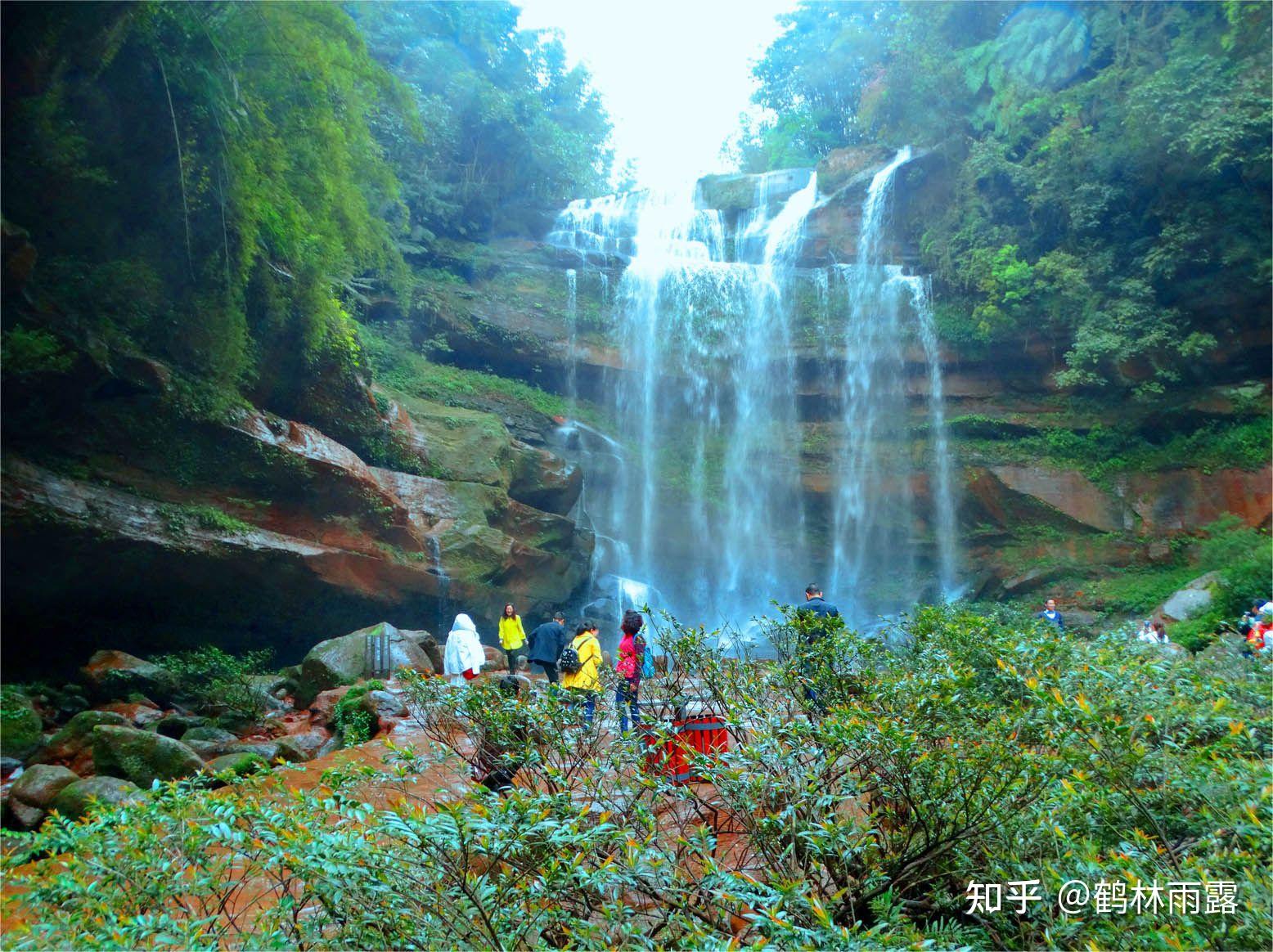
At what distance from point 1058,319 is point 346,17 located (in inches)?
600

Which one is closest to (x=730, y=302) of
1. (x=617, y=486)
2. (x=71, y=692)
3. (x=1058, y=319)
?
(x=617, y=486)

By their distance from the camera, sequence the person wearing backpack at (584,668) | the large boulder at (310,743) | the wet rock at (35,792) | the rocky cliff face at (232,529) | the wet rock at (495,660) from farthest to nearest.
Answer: the wet rock at (495,660), the rocky cliff face at (232,529), the large boulder at (310,743), the wet rock at (35,792), the person wearing backpack at (584,668)

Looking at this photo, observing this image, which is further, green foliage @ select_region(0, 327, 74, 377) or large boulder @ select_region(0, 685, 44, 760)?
green foliage @ select_region(0, 327, 74, 377)

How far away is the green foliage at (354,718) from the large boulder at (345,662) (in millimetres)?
1253

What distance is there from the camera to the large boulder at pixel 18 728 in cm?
723

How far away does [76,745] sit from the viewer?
6625 millimetres

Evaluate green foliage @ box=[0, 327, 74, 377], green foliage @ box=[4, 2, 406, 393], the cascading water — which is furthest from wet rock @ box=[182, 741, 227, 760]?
the cascading water

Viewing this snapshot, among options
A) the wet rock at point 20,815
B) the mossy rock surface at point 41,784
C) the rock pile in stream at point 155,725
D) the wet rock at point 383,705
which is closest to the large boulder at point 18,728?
the rock pile in stream at point 155,725

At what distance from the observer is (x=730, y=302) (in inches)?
818

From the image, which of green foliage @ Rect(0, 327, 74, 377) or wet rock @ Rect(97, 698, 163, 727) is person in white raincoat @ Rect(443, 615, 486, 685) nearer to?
wet rock @ Rect(97, 698, 163, 727)

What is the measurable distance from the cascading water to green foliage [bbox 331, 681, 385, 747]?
36.3 feet

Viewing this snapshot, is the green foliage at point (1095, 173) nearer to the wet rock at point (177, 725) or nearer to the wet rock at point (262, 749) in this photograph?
the wet rock at point (262, 749)

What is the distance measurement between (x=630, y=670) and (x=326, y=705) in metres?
5.27

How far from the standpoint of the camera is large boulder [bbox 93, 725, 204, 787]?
6.20 metres
